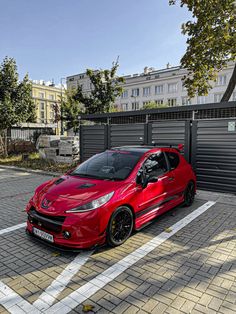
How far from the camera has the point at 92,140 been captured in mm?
10266

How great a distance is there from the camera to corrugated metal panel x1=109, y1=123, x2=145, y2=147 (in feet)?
28.8

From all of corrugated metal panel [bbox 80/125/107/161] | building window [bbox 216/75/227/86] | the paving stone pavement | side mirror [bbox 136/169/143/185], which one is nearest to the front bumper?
the paving stone pavement

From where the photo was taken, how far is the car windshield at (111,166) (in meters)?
4.12

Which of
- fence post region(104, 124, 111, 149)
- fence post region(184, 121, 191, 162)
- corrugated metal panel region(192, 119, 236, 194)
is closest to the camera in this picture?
corrugated metal panel region(192, 119, 236, 194)

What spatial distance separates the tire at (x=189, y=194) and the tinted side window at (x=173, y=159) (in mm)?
782

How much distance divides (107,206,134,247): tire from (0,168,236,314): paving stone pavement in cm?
14

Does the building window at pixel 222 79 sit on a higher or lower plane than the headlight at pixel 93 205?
higher

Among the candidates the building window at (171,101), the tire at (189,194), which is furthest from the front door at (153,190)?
the building window at (171,101)

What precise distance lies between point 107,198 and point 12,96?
13.6m

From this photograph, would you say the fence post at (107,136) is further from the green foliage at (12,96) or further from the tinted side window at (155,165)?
the green foliage at (12,96)

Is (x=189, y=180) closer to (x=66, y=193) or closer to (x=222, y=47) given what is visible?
(x=66, y=193)

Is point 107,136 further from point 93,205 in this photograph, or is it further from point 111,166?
point 93,205

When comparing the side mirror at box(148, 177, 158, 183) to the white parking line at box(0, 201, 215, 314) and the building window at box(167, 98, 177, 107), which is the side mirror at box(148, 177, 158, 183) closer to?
the white parking line at box(0, 201, 215, 314)

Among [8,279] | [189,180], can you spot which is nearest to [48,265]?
[8,279]
